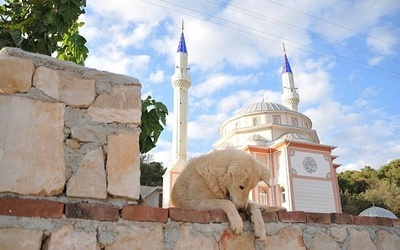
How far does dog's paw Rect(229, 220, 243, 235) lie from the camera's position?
224 centimetres

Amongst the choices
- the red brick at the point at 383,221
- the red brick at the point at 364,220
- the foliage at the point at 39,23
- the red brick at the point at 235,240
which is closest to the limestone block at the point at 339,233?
the red brick at the point at 364,220

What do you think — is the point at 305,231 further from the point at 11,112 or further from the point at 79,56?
the point at 79,56

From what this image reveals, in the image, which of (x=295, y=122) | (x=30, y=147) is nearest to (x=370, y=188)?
(x=295, y=122)

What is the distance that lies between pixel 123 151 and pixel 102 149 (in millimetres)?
123

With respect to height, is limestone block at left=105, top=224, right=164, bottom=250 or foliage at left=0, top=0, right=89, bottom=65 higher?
foliage at left=0, top=0, right=89, bottom=65

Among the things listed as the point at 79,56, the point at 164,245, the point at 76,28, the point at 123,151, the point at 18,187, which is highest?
the point at 76,28

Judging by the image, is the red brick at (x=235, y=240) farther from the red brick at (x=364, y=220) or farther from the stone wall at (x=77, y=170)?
the red brick at (x=364, y=220)

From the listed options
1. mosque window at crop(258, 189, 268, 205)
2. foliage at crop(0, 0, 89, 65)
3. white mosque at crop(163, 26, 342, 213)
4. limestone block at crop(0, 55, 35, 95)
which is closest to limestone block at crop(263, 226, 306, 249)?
limestone block at crop(0, 55, 35, 95)

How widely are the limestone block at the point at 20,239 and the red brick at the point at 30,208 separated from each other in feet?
0.26

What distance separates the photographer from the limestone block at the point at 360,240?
107 inches

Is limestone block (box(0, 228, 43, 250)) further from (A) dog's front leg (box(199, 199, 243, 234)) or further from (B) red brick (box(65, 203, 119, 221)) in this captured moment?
(A) dog's front leg (box(199, 199, 243, 234))

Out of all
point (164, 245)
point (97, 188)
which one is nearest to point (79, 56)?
point (97, 188)

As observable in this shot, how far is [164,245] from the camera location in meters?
2.02

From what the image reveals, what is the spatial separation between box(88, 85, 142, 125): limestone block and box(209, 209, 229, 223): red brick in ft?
2.43
